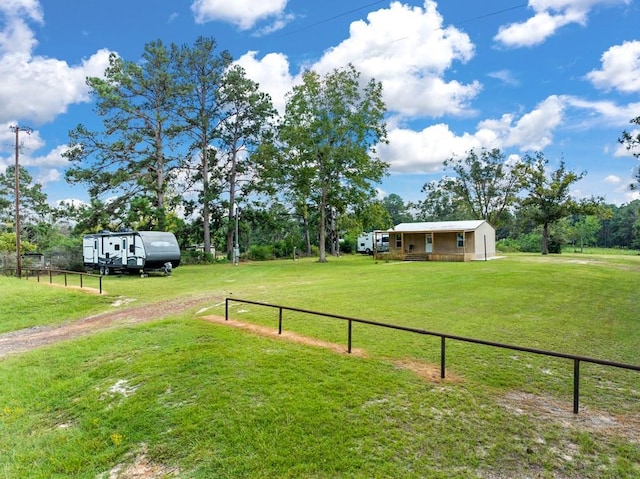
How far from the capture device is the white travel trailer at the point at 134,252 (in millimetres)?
21359

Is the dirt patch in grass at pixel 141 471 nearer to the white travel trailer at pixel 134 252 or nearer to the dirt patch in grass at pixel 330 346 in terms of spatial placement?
the dirt patch in grass at pixel 330 346

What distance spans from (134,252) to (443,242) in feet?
72.3

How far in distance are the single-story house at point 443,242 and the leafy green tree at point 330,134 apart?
5.27 m

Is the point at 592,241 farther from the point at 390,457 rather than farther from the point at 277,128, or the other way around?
the point at 390,457

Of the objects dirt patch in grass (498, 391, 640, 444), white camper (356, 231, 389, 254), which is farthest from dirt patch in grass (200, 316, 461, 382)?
white camper (356, 231, 389, 254)

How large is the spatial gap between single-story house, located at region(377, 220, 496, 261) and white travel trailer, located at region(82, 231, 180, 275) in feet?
57.7

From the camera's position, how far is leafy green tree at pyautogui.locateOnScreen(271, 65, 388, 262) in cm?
2927

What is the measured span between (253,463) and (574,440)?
322cm

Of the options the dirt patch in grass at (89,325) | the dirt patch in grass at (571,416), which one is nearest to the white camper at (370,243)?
the dirt patch in grass at (89,325)

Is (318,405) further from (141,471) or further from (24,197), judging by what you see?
(24,197)

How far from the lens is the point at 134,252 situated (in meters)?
21.5

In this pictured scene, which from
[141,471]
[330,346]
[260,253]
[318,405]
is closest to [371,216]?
[260,253]

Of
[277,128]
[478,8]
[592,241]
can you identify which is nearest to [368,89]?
[277,128]

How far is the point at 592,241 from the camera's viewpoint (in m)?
67.7
